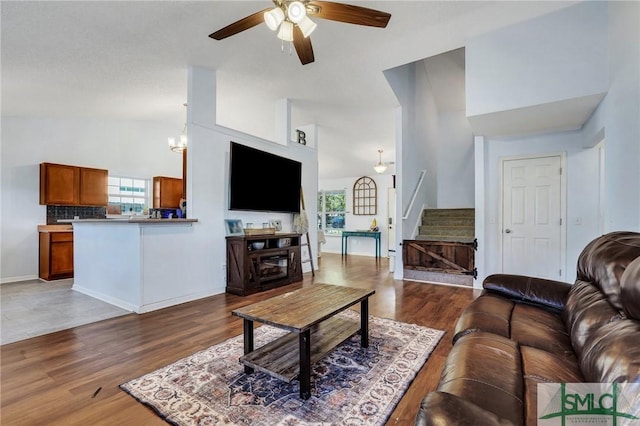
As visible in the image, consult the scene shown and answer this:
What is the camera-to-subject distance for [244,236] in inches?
164

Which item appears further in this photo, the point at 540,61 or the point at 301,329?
the point at 540,61

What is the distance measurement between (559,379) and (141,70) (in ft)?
15.9

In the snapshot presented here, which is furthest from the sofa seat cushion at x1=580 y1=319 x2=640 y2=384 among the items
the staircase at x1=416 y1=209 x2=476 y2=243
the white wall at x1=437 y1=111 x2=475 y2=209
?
the white wall at x1=437 y1=111 x2=475 y2=209

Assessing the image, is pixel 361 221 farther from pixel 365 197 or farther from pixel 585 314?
pixel 585 314

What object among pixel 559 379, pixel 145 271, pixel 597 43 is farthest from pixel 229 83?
pixel 559 379

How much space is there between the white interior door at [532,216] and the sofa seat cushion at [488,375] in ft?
12.2

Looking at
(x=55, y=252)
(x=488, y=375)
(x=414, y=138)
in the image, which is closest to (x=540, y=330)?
(x=488, y=375)

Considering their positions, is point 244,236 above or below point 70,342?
above

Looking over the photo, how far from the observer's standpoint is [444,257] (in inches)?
196

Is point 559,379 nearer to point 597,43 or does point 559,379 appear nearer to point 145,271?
point 597,43

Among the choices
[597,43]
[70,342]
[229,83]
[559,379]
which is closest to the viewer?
[559,379]

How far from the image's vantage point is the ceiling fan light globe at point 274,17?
2.18 m

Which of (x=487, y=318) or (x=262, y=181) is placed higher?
(x=262, y=181)

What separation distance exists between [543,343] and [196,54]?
4.25m
